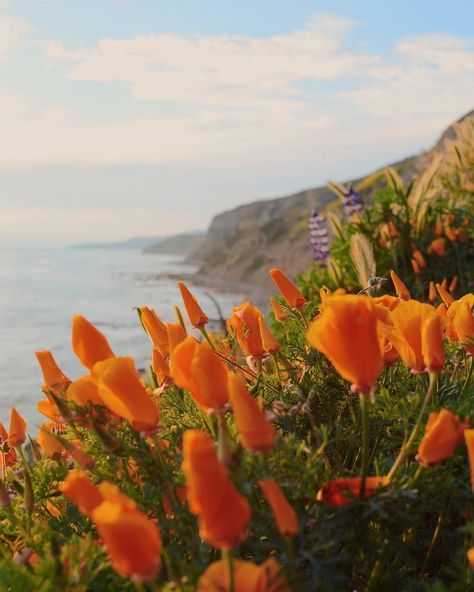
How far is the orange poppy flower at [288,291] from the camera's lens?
206 centimetres

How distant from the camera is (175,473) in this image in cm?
133

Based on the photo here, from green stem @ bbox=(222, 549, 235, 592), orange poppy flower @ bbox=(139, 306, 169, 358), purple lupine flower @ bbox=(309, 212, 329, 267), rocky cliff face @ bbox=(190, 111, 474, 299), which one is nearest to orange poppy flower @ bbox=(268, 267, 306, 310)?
orange poppy flower @ bbox=(139, 306, 169, 358)

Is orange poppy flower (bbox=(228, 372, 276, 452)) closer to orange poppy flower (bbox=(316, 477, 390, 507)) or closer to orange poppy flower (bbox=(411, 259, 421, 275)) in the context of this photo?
orange poppy flower (bbox=(316, 477, 390, 507))

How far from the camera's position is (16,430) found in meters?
1.84

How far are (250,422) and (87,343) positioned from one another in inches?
18.0

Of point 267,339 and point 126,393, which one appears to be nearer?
point 126,393

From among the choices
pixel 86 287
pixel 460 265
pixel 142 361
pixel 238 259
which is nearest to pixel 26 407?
pixel 142 361

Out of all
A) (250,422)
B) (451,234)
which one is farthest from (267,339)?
(451,234)

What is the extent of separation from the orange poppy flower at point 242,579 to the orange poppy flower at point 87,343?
1.74 ft

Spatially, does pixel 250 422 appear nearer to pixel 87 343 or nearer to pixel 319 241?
pixel 87 343

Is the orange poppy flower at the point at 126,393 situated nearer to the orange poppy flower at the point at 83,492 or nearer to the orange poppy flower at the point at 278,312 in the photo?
the orange poppy flower at the point at 83,492

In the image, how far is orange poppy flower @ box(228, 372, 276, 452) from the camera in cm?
103

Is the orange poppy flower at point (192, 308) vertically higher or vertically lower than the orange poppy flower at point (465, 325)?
higher

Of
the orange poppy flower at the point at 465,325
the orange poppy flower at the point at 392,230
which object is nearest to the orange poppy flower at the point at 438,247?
the orange poppy flower at the point at 392,230
